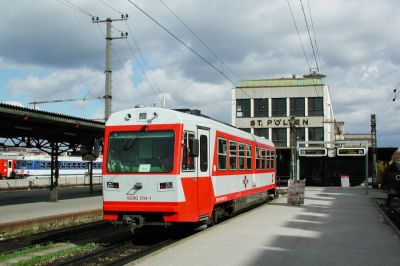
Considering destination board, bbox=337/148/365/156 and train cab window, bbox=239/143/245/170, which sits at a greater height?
destination board, bbox=337/148/365/156

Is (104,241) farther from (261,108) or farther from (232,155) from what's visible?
(261,108)

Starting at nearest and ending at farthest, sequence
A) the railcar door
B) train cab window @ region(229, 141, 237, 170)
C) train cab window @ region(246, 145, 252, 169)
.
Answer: the railcar door < train cab window @ region(229, 141, 237, 170) < train cab window @ region(246, 145, 252, 169)

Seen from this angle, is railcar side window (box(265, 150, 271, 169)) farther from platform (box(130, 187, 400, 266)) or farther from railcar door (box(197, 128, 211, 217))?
railcar door (box(197, 128, 211, 217))

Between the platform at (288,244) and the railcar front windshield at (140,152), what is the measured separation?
71.3 inches

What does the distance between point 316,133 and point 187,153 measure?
44.6 m

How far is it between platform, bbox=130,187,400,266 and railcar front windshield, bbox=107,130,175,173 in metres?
1.81

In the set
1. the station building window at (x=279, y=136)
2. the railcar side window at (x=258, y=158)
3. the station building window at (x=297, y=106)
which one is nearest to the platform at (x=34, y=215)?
the railcar side window at (x=258, y=158)

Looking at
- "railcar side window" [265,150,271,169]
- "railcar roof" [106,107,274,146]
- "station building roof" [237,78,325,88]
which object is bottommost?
"railcar side window" [265,150,271,169]

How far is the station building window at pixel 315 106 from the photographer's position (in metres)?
54.0

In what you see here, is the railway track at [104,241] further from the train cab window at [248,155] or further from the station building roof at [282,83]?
the station building roof at [282,83]

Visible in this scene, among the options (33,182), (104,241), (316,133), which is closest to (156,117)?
(104,241)

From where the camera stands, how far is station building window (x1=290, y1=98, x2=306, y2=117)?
54.8 metres

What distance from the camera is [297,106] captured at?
55094mm

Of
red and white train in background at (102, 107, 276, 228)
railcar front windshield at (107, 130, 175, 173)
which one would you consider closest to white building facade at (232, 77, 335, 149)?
red and white train in background at (102, 107, 276, 228)
